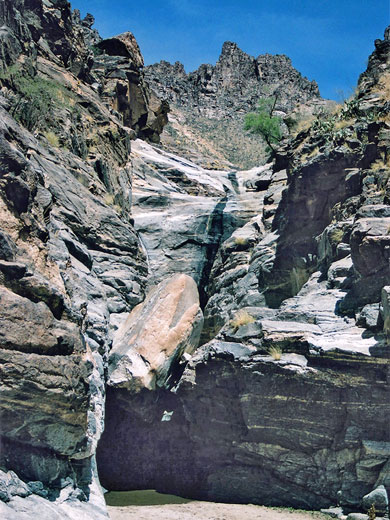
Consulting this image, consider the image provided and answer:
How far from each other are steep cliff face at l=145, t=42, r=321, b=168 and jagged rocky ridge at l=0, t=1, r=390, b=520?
52.1 meters

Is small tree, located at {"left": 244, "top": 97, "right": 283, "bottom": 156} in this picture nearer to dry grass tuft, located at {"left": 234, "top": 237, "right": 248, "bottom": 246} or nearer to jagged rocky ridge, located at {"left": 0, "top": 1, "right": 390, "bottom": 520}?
jagged rocky ridge, located at {"left": 0, "top": 1, "right": 390, "bottom": 520}

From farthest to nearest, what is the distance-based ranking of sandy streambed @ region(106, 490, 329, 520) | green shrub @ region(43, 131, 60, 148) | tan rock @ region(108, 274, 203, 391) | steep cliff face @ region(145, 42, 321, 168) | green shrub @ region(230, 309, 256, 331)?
steep cliff face @ region(145, 42, 321, 168) → green shrub @ region(43, 131, 60, 148) → green shrub @ region(230, 309, 256, 331) → tan rock @ region(108, 274, 203, 391) → sandy streambed @ region(106, 490, 329, 520)

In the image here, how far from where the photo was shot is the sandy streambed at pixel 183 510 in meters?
13.0

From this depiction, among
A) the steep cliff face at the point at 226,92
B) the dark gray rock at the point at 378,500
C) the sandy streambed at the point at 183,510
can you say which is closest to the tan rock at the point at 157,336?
the sandy streambed at the point at 183,510

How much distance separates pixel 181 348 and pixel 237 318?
79.8 inches

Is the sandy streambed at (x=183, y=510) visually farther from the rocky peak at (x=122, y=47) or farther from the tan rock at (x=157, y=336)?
the rocky peak at (x=122, y=47)

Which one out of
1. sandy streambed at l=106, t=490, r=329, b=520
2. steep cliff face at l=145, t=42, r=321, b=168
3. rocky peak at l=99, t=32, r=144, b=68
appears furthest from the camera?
steep cliff face at l=145, t=42, r=321, b=168

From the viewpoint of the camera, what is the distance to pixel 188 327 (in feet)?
55.8

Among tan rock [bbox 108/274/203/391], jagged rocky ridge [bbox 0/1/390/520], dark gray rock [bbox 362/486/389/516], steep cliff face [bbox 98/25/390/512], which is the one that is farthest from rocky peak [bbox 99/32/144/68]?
dark gray rock [bbox 362/486/389/516]

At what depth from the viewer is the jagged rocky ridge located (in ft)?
32.6

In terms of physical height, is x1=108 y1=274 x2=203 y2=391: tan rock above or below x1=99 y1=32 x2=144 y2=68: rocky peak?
below

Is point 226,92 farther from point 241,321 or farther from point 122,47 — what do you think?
point 241,321

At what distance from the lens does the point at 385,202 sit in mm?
16125

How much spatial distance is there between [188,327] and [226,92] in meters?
83.8
